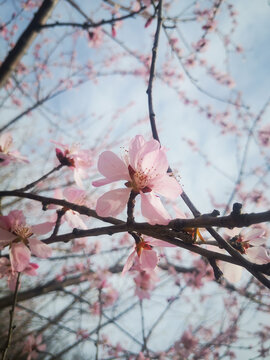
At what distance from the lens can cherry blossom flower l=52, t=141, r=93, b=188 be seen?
1608 millimetres

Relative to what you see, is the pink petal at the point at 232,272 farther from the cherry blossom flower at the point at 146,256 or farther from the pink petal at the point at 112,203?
the pink petal at the point at 112,203

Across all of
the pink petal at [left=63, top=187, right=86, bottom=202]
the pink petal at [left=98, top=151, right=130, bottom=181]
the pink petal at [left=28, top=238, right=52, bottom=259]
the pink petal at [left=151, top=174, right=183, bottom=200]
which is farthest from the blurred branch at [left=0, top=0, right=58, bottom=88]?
the pink petal at [left=151, top=174, right=183, bottom=200]

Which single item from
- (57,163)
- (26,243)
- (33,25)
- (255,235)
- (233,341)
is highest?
(33,25)

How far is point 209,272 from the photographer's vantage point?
3.74m

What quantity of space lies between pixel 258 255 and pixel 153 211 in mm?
536

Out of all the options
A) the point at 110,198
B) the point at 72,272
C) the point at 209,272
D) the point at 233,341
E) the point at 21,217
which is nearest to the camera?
the point at 110,198

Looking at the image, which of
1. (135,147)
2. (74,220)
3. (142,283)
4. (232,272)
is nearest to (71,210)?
(74,220)

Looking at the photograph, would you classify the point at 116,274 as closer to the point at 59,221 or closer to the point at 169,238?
the point at 59,221

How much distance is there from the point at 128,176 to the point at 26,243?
0.63 m

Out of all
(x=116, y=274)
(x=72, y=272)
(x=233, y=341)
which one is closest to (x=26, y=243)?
(x=116, y=274)

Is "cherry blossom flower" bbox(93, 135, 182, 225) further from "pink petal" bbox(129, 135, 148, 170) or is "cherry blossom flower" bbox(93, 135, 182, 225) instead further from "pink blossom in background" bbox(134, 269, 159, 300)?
"pink blossom in background" bbox(134, 269, 159, 300)

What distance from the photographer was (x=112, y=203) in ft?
2.90

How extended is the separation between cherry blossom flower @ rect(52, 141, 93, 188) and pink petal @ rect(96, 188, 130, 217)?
712mm

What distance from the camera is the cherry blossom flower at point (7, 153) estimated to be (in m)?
1.63
